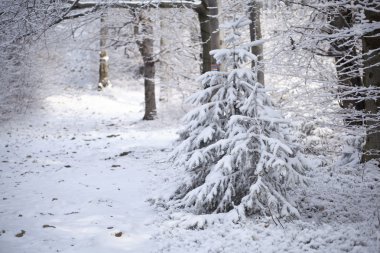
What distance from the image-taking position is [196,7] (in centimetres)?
1016

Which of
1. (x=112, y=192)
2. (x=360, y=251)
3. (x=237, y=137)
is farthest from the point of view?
(x=112, y=192)

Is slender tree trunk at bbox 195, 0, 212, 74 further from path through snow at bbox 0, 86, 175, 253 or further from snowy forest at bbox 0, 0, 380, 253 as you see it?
path through snow at bbox 0, 86, 175, 253

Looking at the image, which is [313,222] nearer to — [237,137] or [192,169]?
[237,137]

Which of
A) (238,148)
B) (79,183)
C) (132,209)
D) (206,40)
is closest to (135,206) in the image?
(132,209)

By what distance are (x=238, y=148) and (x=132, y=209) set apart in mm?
2712

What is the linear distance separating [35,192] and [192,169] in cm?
395

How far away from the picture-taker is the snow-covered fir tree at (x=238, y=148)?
18.5 feet

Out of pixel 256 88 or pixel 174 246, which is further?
pixel 256 88

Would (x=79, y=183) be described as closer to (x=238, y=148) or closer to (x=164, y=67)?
(x=238, y=148)

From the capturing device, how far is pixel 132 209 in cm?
702

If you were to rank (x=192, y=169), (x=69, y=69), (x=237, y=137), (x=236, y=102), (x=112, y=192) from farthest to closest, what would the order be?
(x=69, y=69) → (x=112, y=192) → (x=192, y=169) → (x=236, y=102) → (x=237, y=137)

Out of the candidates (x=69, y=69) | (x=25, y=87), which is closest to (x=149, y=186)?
(x=25, y=87)

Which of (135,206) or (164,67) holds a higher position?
(164,67)

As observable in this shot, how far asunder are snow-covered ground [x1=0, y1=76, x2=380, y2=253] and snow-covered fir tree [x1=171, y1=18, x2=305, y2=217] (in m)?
0.41
